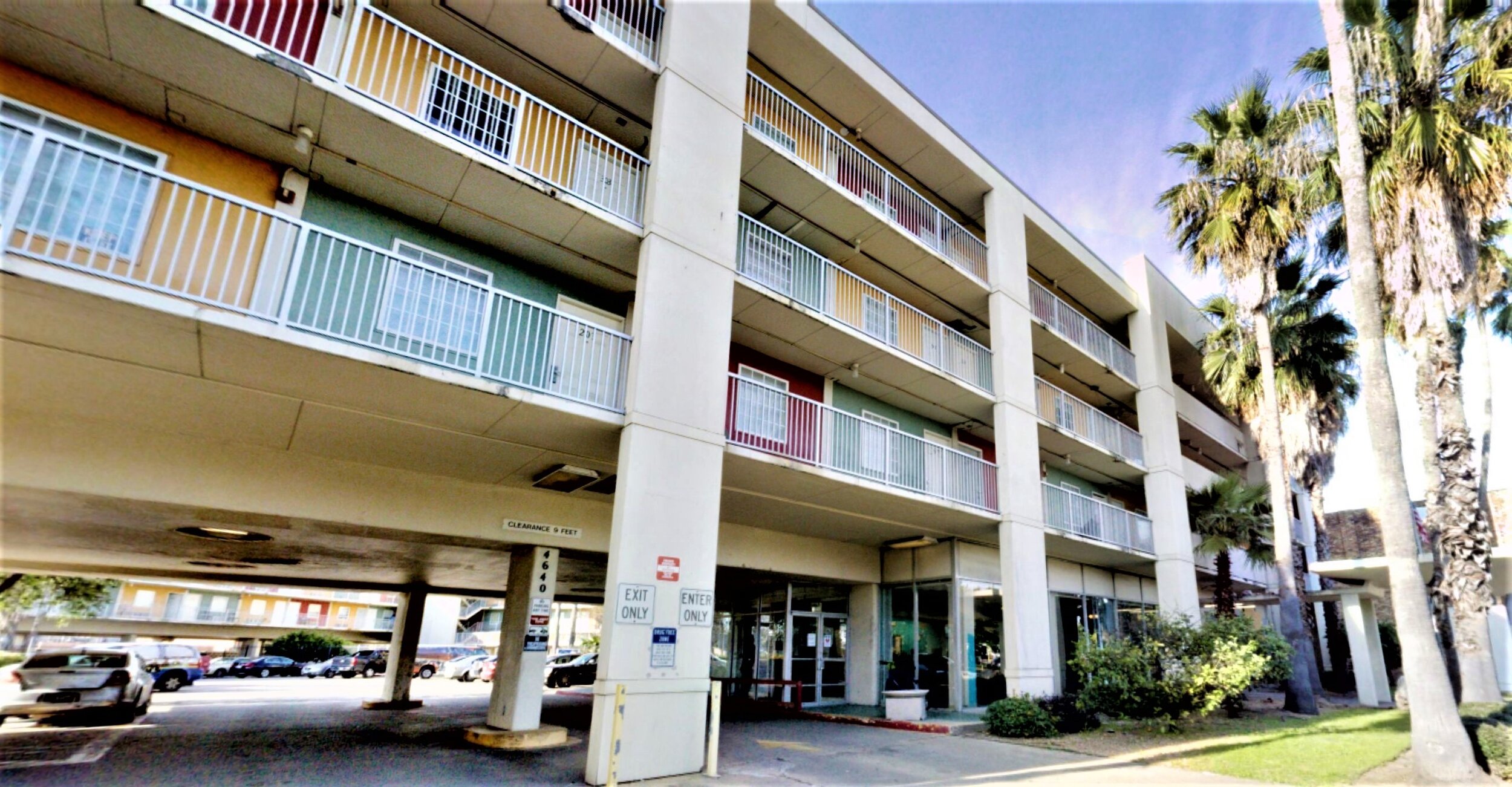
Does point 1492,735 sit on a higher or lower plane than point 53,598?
higher

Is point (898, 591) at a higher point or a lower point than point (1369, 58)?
lower

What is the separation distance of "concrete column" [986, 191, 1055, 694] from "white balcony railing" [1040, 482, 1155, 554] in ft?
3.22

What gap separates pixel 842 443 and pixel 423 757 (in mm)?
8554

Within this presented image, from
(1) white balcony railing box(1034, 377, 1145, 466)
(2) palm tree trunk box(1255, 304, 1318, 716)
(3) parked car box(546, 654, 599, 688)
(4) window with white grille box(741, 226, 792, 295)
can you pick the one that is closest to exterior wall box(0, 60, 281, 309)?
(4) window with white grille box(741, 226, 792, 295)

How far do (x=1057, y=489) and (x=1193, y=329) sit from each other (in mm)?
13022

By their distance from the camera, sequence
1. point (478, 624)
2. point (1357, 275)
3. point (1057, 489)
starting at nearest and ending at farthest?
point (1357, 275), point (1057, 489), point (478, 624)

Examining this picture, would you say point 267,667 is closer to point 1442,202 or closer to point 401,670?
point 401,670

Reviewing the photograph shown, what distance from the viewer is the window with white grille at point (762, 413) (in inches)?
502

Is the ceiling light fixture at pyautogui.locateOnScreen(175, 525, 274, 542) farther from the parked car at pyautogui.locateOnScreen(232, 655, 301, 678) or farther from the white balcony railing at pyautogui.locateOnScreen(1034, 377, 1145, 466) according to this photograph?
the parked car at pyautogui.locateOnScreen(232, 655, 301, 678)

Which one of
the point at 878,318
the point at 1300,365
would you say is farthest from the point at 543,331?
the point at 1300,365

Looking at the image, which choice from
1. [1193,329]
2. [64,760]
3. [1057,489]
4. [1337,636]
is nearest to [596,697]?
[64,760]

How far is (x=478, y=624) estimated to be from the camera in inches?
2124

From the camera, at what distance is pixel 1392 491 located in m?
10.9

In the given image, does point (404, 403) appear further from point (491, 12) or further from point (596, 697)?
point (491, 12)
